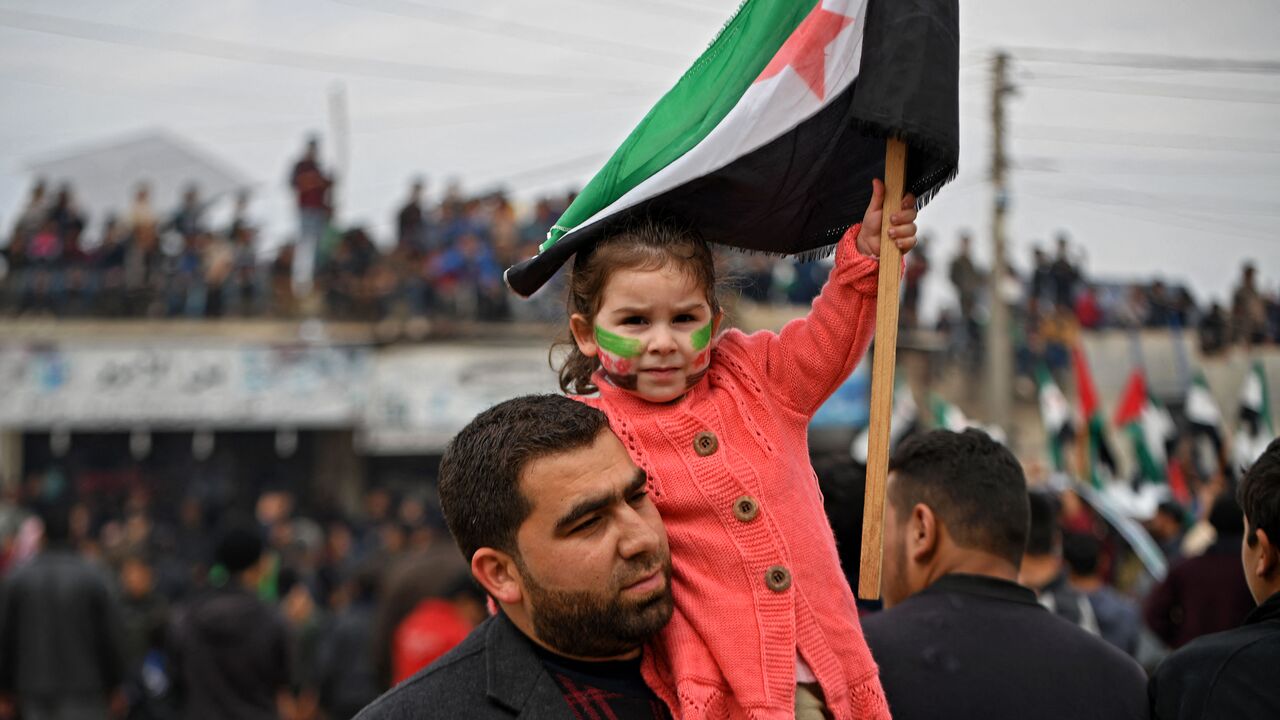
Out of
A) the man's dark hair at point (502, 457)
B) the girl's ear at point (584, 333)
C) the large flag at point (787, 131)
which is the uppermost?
the large flag at point (787, 131)

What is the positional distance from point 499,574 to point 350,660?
634 cm

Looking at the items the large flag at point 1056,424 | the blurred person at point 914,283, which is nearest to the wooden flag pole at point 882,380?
the large flag at point 1056,424

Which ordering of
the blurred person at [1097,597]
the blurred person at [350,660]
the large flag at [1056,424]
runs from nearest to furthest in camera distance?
the blurred person at [1097,597] < the blurred person at [350,660] < the large flag at [1056,424]

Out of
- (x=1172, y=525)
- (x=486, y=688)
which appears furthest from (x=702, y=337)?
(x=1172, y=525)

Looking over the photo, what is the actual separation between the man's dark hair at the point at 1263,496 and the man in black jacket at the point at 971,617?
590 mm

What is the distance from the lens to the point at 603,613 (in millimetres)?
2531

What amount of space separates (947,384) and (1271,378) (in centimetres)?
548

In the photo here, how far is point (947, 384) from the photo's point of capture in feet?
74.8

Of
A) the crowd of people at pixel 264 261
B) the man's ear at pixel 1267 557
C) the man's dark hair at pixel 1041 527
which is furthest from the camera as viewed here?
the crowd of people at pixel 264 261

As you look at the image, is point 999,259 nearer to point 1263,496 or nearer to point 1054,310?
point 1054,310

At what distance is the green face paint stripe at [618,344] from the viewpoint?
278 centimetres

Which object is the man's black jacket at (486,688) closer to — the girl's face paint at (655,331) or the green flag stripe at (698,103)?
the girl's face paint at (655,331)

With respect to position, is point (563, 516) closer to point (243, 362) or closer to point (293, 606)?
point (293, 606)

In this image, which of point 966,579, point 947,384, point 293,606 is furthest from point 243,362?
point 966,579
